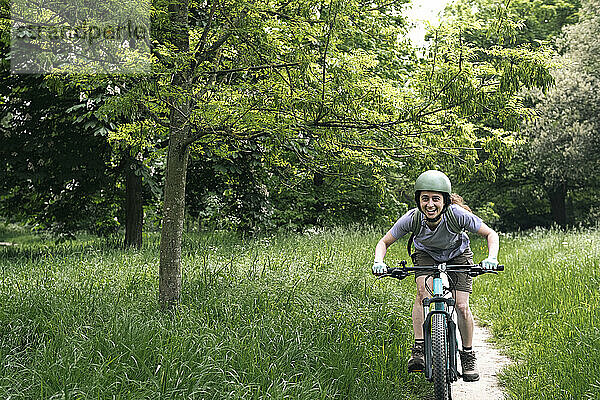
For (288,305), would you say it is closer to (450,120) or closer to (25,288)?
(450,120)

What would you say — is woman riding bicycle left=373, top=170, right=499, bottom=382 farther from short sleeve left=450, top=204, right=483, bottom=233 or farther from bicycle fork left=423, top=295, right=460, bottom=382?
bicycle fork left=423, top=295, right=460, bottom=382

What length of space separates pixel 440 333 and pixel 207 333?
198cm

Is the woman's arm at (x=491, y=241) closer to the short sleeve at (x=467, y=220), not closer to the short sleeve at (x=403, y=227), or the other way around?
the short sleeve at (x=467, y=220)

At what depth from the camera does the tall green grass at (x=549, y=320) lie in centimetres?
435

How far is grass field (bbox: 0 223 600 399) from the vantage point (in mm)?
3838

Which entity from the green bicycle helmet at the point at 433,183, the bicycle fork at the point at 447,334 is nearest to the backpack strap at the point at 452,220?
the green bicycle helmet at the point at 433,183

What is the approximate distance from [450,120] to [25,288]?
4.88 metres

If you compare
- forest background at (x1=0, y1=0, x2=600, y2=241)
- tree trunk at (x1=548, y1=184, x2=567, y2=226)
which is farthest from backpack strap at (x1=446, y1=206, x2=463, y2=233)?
tree trunk at (x1=548, y1=184, x2=567, y2=226)

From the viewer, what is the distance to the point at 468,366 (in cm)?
447

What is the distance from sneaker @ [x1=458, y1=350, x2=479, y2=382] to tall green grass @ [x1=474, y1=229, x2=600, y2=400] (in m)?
0.39

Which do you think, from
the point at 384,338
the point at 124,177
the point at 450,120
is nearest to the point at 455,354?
the point at 384,338

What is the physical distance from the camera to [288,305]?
19.7 ft

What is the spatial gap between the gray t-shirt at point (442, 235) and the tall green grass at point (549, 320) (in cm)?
123

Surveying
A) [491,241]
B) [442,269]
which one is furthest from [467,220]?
[442,269]
